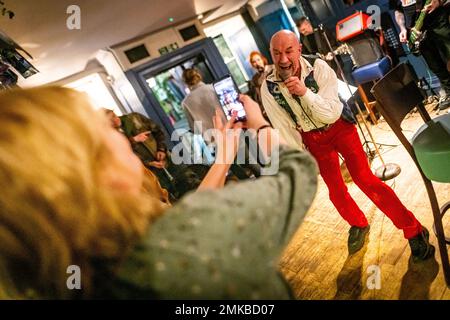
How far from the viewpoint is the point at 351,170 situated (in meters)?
2.24

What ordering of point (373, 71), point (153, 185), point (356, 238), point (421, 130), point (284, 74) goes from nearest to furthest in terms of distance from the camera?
1. point (153, 185)
2. point (421, 130)
3. point (284, 74)
4. point (356, 238)
5. point (373, 71)

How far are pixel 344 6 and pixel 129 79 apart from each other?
4.78m

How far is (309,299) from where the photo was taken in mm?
2186

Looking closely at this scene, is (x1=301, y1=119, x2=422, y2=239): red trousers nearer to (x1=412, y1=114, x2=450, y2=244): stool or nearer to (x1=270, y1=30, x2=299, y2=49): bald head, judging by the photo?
(x1=412, y1=114, x2=450, y2=244): stool

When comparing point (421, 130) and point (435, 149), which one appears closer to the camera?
point (435, 149)

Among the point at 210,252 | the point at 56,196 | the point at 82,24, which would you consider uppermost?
the point at 82,24

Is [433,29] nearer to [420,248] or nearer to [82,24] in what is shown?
[420,248]

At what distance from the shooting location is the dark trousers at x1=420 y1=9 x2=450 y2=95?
351 centimetres

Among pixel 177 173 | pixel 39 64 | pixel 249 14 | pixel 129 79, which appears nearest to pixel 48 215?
pixel 177 173

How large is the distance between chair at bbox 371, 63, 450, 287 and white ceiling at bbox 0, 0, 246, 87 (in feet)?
9.96

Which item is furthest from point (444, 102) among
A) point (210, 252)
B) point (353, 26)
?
point (210, 252)

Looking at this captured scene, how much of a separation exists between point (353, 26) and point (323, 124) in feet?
11.5

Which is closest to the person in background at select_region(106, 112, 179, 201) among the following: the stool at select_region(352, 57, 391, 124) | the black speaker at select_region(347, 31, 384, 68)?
the stool at select_region(352, 57, 391, 124)
